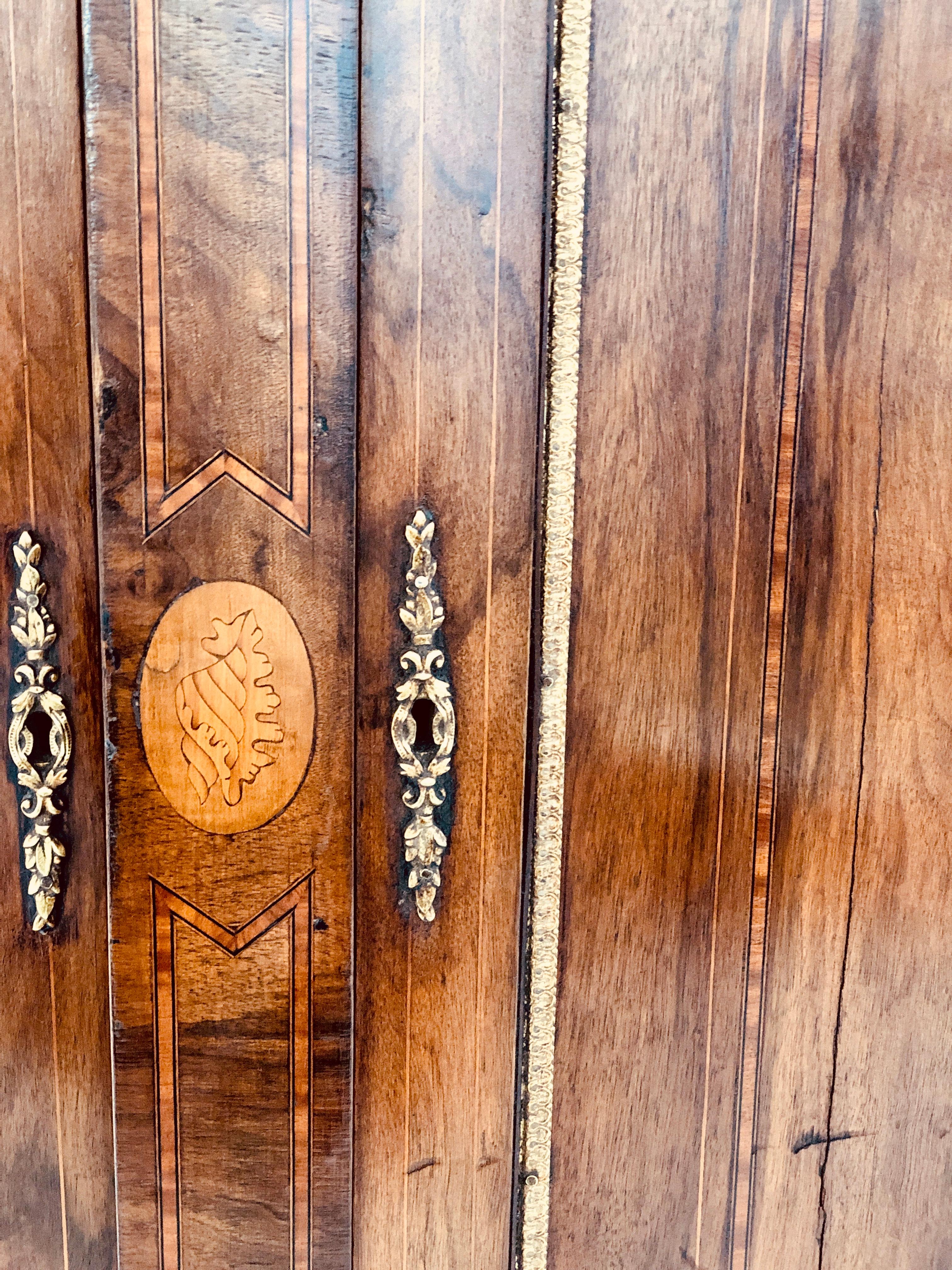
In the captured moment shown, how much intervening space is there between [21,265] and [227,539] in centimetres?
20

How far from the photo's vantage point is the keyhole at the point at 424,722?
54 cm

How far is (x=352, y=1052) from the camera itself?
555 millimetres

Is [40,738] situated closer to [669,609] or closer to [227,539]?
[227,539]

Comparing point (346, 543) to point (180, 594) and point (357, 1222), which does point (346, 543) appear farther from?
point (357, 1222)

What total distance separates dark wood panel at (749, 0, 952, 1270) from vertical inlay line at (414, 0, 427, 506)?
249 millimetres

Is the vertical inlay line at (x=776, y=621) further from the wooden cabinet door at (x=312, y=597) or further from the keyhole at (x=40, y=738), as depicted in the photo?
the keyhole at (x=40, y=738)

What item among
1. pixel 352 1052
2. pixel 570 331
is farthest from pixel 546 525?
pixel 352 1052

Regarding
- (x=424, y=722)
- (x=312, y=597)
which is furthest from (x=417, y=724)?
(x=312, y=597)

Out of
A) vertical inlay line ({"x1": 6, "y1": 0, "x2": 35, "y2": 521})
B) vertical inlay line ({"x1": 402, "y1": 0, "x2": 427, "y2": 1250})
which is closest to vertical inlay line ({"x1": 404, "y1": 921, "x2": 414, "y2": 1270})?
vertical inlay line ({"x1": 402, "y1": 0, "x2": 427, "y2": 1250})

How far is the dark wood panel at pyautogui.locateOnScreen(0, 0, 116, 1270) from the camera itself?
0.49 metres

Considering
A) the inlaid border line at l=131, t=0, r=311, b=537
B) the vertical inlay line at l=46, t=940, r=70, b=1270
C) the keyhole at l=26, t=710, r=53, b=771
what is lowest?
the vertical inlay line at l=46, t=940, r=70, b=1270

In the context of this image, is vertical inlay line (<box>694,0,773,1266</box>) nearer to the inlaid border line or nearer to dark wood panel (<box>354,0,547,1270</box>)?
dark wood panel (<box>354,0,547,1270</box>)

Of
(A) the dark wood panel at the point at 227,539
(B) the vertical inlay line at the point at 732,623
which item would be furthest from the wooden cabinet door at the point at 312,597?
(B) the vertical inlay line at the point at 732,623

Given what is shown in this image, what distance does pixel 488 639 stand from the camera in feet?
1.77
